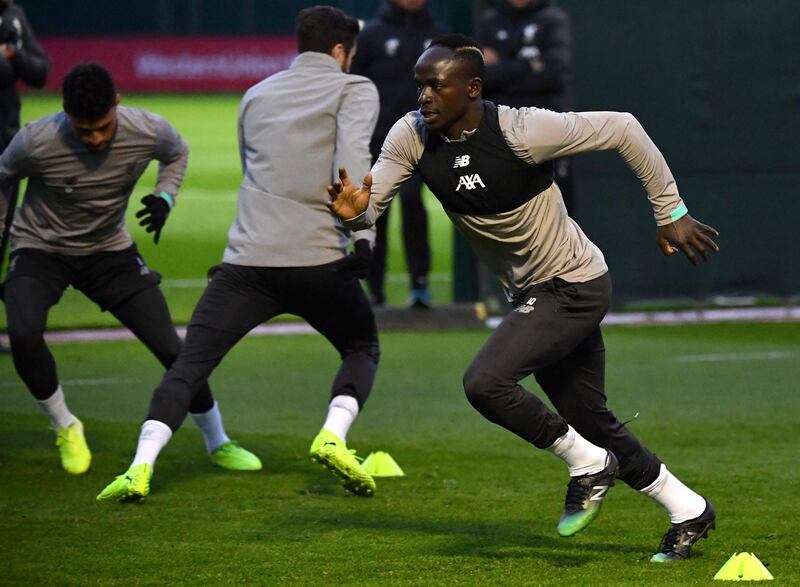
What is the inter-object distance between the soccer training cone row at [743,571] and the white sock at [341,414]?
204cm

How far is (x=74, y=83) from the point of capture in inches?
303

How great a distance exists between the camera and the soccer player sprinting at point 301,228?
7445mm

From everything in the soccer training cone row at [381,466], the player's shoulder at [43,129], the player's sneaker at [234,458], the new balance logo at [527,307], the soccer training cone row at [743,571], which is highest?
the player's shoulder at [43,129]

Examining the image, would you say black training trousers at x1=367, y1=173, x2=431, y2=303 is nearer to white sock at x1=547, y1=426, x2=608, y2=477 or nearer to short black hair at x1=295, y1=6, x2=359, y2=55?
short black hair at x1=295, y1=6, x2=359, y2=55

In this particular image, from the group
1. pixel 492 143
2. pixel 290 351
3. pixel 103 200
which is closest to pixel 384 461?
pixel 103 200

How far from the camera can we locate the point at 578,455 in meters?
6.07

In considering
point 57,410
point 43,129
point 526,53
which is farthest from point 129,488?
point 526,53

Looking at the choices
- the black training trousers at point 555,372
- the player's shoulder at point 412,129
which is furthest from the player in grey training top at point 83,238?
the black training trousers at point 555,372

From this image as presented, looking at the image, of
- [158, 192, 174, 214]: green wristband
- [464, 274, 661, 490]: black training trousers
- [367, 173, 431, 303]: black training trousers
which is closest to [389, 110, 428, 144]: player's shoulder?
[464, 274, 661, 490]: black training trousers

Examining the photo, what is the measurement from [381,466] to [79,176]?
6.83 feet

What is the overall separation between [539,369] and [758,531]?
1.29m

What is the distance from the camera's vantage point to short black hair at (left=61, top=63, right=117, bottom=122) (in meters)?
7.70

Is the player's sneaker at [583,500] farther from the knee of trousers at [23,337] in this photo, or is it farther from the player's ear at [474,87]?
the knee of trousers at [23,337]

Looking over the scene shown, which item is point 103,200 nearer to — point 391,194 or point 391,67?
point 391,194
